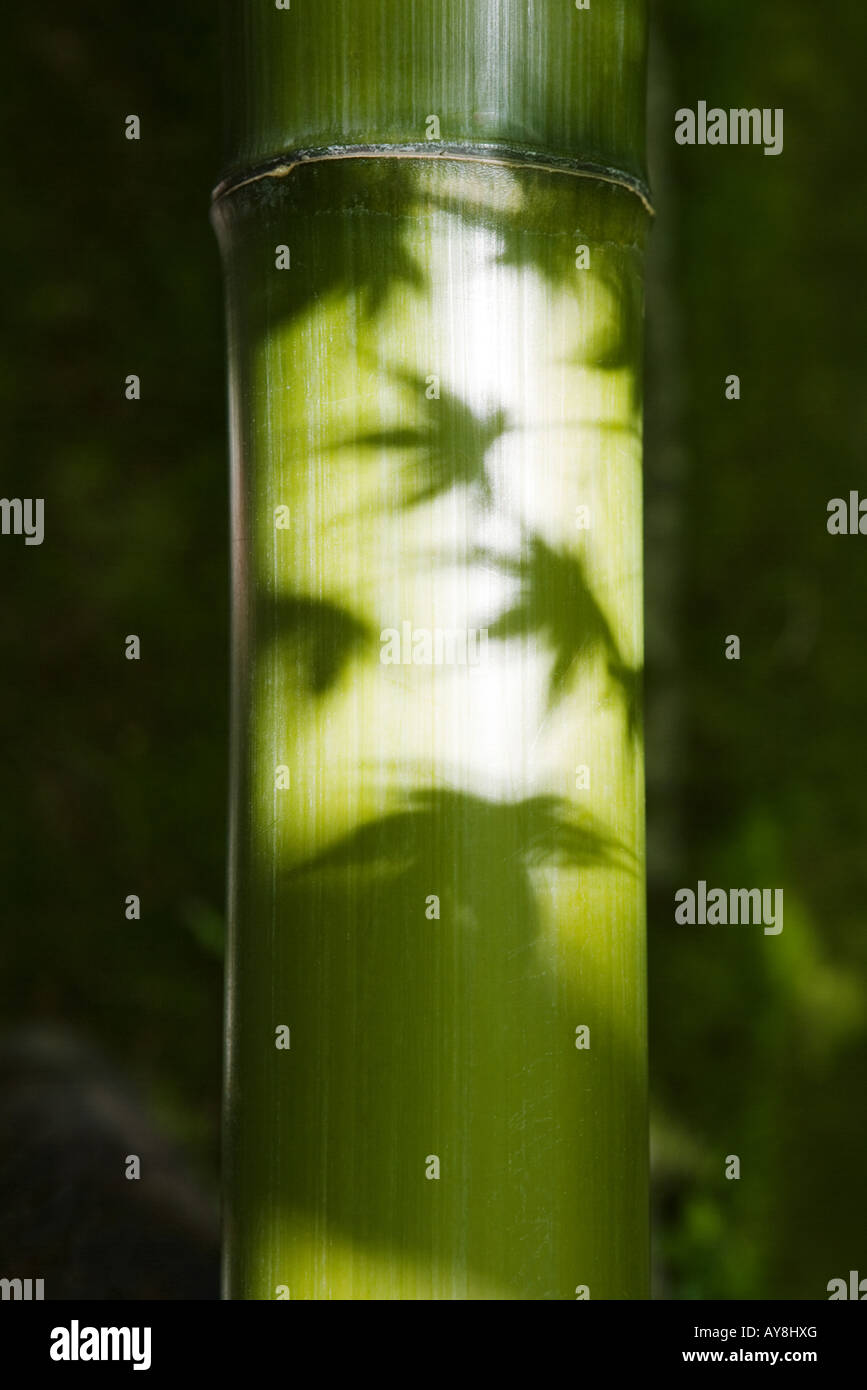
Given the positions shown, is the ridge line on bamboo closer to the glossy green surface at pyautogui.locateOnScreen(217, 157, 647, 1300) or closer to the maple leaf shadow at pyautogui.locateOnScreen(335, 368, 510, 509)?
the glossy green surface at pyautogui.locateOnScreen(217, 157, 647, 1300)

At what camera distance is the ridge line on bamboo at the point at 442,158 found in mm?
1119

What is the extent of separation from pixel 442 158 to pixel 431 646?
0.42 metres

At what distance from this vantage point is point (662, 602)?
265 cm

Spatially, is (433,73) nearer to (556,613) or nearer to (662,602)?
(556,613)

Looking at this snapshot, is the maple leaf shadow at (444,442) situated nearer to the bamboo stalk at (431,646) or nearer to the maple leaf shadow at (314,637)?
the bamboo stalk at (431,646)

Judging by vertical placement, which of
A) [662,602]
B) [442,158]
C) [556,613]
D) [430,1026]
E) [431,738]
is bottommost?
[430,1026]

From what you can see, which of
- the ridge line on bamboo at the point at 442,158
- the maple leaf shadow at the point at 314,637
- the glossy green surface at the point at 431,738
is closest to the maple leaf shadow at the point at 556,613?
the glossy green surface at the point at 431,738

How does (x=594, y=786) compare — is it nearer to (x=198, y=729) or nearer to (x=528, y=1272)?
(x=528, y=1272)

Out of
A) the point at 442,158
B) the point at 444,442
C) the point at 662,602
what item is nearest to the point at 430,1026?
the point at 444,442

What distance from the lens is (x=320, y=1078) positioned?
115 cm

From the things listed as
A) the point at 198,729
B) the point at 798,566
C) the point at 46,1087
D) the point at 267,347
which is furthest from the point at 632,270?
the point at 46,1087

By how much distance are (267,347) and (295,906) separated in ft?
1.69

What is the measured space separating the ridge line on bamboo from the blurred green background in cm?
147

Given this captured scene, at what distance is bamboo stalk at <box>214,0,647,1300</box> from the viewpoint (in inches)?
44.2
